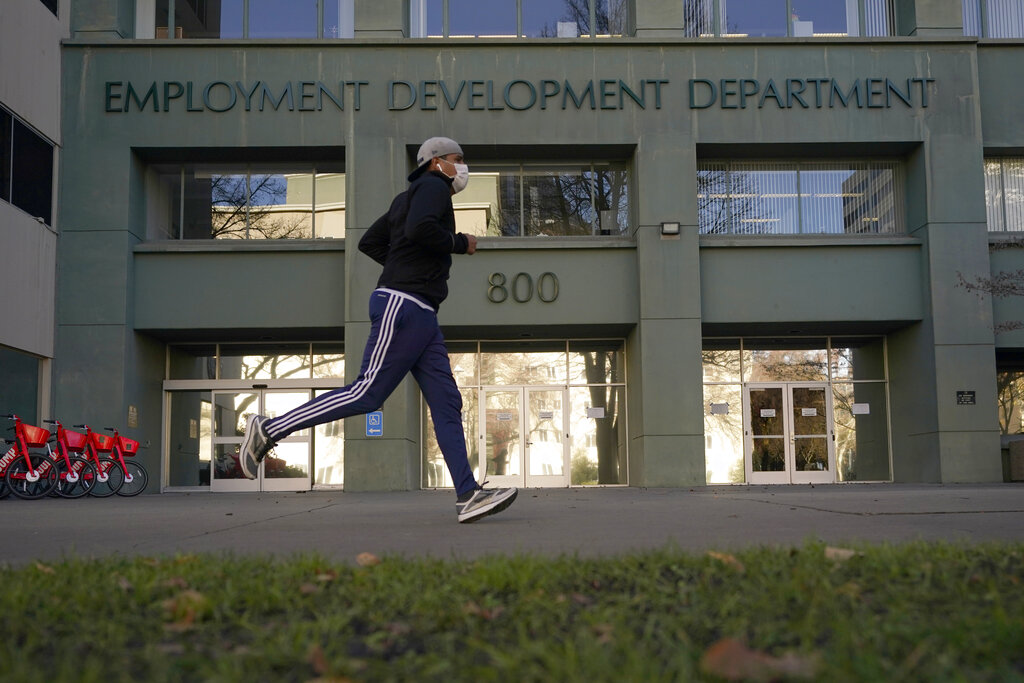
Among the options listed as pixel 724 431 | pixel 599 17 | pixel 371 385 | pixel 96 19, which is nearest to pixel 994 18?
pixel 599 17

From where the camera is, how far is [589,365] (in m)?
20.9

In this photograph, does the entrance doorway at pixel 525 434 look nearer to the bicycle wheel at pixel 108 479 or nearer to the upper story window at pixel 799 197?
the upper story window at pixel 799 197

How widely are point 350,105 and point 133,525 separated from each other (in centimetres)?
1342

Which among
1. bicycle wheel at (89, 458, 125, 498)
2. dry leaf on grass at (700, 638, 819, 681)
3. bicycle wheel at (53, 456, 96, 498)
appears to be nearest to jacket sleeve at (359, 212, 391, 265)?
dry leaf on grass at (700, 638, 819, 681)

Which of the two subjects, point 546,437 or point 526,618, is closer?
point 526,618

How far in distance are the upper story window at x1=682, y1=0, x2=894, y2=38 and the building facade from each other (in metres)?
0.06

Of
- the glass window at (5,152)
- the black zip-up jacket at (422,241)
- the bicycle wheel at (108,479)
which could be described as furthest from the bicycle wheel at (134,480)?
the black zip-up jacket at (422,241)

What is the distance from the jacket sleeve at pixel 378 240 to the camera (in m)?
6.61

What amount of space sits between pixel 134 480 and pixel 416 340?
532 inches

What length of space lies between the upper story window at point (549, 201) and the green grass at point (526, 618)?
1613 centimetres

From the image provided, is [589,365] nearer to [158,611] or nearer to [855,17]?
[855,17]

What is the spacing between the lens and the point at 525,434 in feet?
68.7

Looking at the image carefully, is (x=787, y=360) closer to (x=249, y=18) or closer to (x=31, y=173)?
(x=249, y=18)

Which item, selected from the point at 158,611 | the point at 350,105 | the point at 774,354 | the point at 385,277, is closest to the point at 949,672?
the point at 158,611
